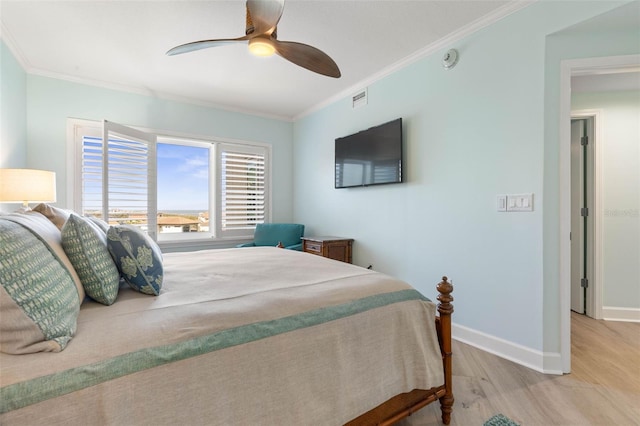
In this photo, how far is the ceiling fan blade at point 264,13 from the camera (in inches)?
62.5

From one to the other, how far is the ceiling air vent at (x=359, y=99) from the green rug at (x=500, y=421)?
10.2 feet

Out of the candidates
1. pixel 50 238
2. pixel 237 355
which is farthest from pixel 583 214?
pixel 50 238

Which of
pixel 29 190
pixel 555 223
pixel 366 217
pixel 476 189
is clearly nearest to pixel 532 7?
pixel 476 189

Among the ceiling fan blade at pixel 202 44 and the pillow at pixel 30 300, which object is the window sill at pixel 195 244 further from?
the pillow at pixel 30 300

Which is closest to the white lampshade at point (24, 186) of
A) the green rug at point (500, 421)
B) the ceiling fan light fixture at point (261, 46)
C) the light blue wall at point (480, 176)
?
the ceiling fan light fixture at point (261, 46)

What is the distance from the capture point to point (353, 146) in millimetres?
3588

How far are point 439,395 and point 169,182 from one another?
3.94 meters

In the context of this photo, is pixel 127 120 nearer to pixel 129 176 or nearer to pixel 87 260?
pixel 129 176

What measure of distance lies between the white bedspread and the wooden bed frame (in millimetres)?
71

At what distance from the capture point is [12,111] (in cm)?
271

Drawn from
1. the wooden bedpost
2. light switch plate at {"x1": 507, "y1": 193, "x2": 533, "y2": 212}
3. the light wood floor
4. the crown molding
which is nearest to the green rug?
the light wood floor

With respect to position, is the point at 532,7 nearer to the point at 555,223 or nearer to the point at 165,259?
the point at 555,223

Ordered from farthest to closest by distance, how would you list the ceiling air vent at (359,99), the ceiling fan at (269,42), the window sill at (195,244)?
the window sill at (195,244) < the ceiling air vent at (359,99) < the ceiling fan at (269,42)

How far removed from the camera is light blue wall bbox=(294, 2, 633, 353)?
208 centimetres
